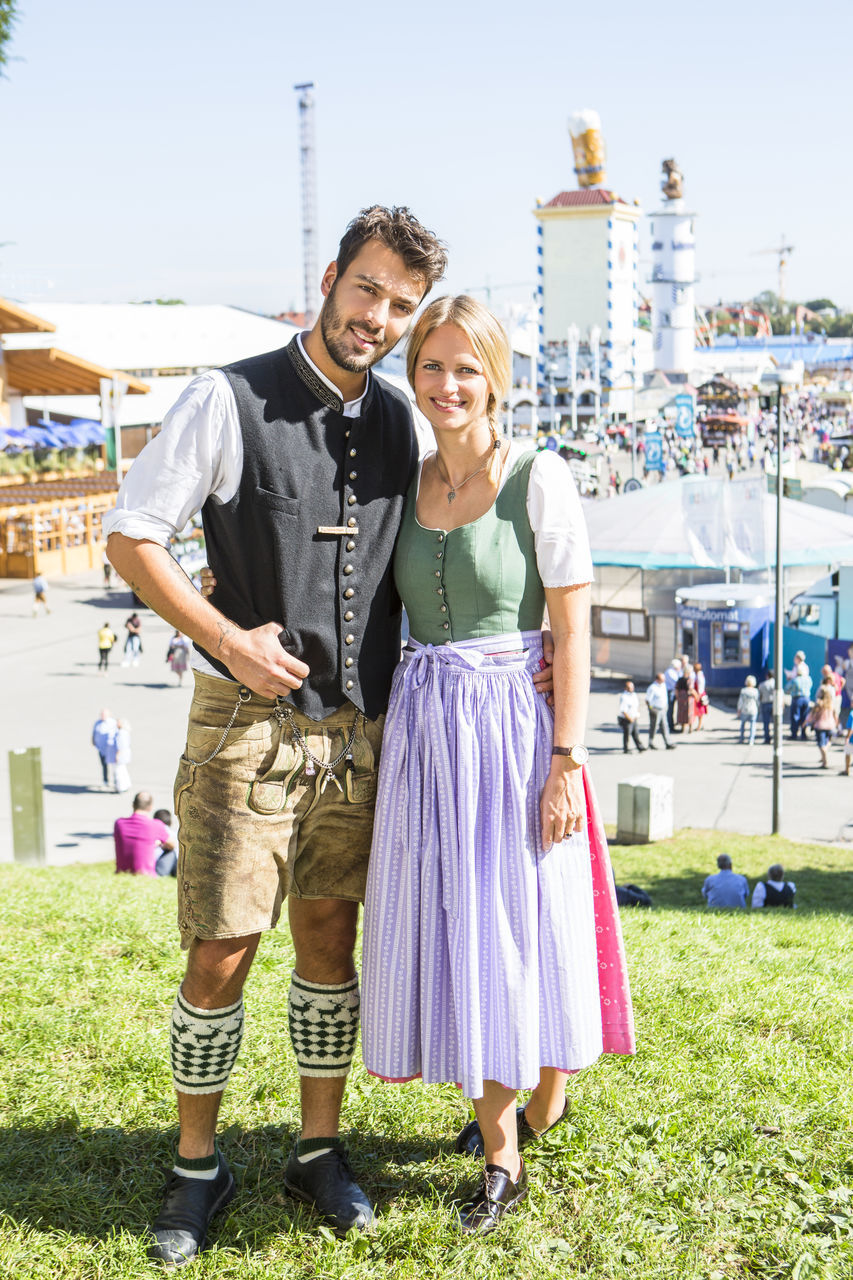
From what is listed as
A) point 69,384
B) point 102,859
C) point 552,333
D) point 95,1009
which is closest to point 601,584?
point 102,859

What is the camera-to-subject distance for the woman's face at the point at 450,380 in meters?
2.65

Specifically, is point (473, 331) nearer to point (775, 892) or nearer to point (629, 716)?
point (775, 892)

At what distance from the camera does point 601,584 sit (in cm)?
2519

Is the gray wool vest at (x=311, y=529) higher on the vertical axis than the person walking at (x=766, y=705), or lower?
higher

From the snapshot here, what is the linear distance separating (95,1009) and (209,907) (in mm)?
1543

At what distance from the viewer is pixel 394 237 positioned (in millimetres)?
2607

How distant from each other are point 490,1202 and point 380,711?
1101mm

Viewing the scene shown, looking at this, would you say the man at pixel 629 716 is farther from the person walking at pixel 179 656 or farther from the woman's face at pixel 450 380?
the woman's face at pixel 450 380

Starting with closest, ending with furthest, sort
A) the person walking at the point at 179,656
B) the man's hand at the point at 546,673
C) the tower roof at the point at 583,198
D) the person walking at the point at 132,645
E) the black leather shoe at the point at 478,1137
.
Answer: the man's hand at the point at 546,673 → the black leather shoe at the point at 478,1137 → the person walking at the point at 179,656 → the person walking at the point at 132,645 → the tower roof at the point at 583,198

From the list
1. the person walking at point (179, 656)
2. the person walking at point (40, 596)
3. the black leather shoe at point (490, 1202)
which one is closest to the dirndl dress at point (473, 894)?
the black leather shoe at point (490, 1202)

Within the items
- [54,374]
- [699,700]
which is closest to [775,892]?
[699,700]

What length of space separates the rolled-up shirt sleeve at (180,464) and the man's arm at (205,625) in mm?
44

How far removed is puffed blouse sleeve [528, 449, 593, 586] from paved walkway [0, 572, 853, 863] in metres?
11.4

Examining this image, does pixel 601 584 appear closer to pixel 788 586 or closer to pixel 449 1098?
pixel 788 586
